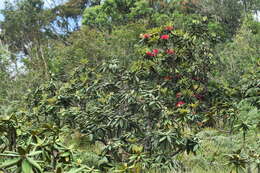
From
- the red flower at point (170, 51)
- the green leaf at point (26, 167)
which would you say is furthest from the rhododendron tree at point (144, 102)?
the green leaf at point (26, 167)

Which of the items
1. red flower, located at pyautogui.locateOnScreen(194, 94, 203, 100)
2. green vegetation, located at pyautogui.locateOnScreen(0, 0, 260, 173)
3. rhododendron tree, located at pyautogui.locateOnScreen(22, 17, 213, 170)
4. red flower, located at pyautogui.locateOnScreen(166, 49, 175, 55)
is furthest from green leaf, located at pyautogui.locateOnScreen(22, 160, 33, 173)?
red flower, located at pyautogui.locateOnScreen(194, 94, 203, 100)

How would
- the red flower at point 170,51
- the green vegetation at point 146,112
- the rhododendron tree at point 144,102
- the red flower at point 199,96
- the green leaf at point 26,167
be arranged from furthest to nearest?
the red flower at point 199,96
the red flower at point 170,51
the rhododendron tree at point 144,102
the green vegetation at point 146,112
the green leaf at point 26,167

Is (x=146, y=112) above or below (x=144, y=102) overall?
below

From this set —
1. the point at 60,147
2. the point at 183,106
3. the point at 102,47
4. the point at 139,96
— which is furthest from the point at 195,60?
the point at 102,47

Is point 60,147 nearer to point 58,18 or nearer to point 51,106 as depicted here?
point 51,106

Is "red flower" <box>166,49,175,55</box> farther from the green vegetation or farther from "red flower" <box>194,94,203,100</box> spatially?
"red flower" <box>194,94,203,100</box>

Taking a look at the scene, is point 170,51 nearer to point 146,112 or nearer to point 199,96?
point 199,96

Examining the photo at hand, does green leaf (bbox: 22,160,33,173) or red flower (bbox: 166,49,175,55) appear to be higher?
red flower (bbox: 166,49,175,55)

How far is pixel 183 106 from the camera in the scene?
5.57 metres

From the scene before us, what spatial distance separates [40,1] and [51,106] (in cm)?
2080

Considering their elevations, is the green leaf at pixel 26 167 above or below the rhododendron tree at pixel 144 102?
below

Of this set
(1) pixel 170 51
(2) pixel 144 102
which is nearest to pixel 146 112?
(2) pixel 144 102

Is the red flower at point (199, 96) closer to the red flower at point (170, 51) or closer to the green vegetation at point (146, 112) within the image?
the green vegetation at point (146, 112)

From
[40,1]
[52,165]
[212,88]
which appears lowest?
[52,165]
